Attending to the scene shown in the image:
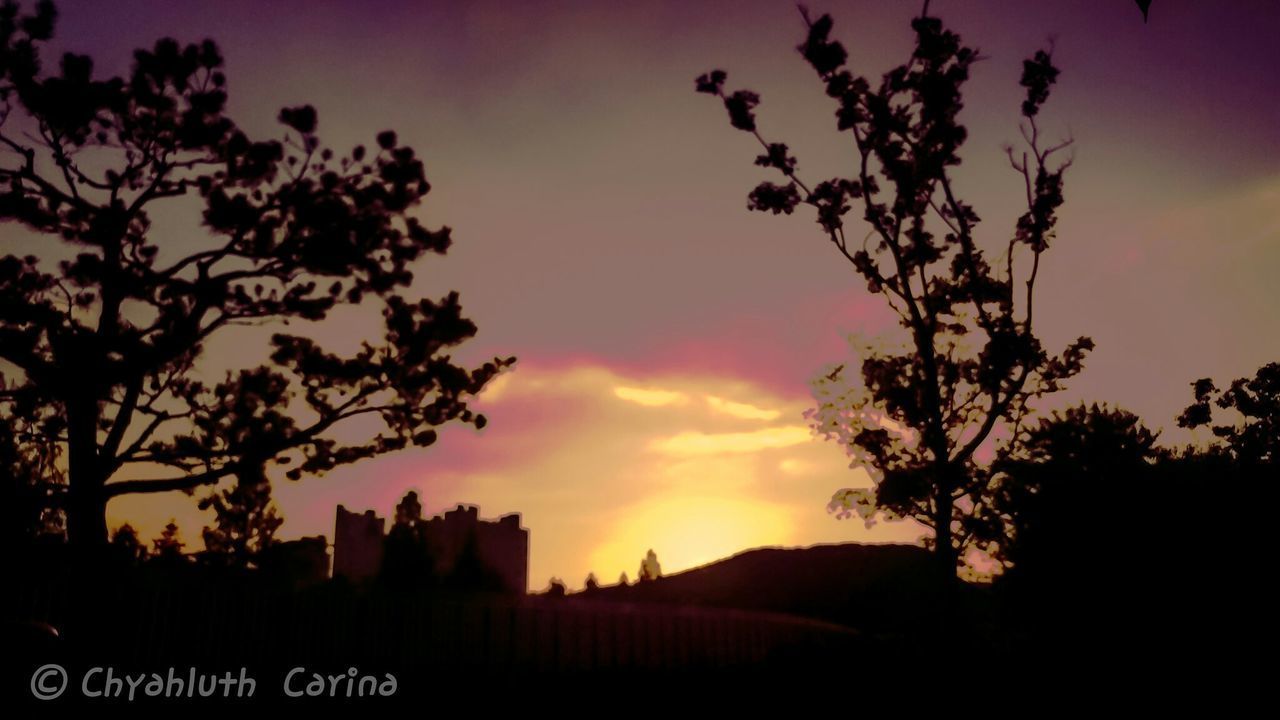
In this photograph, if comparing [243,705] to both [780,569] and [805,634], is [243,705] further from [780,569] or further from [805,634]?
[780,569]

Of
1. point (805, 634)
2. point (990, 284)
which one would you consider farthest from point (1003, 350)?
point (805, 634)

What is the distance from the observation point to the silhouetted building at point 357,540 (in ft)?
336

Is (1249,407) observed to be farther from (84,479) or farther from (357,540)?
(357,540)

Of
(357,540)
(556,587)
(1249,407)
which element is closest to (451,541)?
(357,540)

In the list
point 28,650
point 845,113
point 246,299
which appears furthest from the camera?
point 845,113

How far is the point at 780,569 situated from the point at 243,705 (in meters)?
37.3

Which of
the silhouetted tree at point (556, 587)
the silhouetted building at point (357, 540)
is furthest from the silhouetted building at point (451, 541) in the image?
the silhouetted tree at point (556, 587)

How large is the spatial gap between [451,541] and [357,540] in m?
13.4

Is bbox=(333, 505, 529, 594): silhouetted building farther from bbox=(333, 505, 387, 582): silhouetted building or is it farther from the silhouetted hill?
the silhouetted hill

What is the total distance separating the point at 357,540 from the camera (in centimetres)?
10369

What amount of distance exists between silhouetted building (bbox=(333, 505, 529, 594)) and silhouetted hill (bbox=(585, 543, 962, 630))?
1879 inches

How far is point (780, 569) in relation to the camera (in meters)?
46.2

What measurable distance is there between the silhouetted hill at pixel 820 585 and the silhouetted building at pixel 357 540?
2409 inches

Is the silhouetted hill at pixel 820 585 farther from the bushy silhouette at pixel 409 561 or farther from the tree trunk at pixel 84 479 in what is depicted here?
the tree trunk at pixel 84 479
